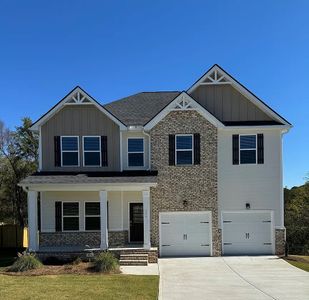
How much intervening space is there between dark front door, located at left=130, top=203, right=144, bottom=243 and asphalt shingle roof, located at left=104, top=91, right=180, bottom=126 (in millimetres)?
4540

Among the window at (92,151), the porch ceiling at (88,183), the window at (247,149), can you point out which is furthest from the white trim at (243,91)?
the porch ceiling at (88,183)

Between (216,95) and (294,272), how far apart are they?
10.4m

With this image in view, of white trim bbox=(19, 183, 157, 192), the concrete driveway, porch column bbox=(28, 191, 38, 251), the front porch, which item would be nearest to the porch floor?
the front porch

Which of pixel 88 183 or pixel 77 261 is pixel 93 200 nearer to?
pixel 88 183

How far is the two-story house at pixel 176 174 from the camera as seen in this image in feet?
76.4

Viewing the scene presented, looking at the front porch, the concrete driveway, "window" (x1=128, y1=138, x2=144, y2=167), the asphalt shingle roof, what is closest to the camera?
the concrete driveway

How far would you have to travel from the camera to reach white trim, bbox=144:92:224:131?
23219 mm

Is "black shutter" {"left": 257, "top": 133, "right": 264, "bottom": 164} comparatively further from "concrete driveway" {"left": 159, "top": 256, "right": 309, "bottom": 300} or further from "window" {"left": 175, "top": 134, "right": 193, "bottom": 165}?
"concrete driveway" {"left": 159, "top": 256, "right": 309, "bottom": 300}

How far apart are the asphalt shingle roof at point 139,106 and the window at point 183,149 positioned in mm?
2383

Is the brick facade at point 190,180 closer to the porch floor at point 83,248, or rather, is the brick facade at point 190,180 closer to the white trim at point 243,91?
the porch floor at point 83,248

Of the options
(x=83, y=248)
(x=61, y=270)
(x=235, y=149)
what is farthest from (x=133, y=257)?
(x=235, y=149)

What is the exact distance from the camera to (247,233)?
77.9 ft

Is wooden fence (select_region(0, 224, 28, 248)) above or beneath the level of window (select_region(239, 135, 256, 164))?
beneath

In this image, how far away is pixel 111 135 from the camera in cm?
2402
